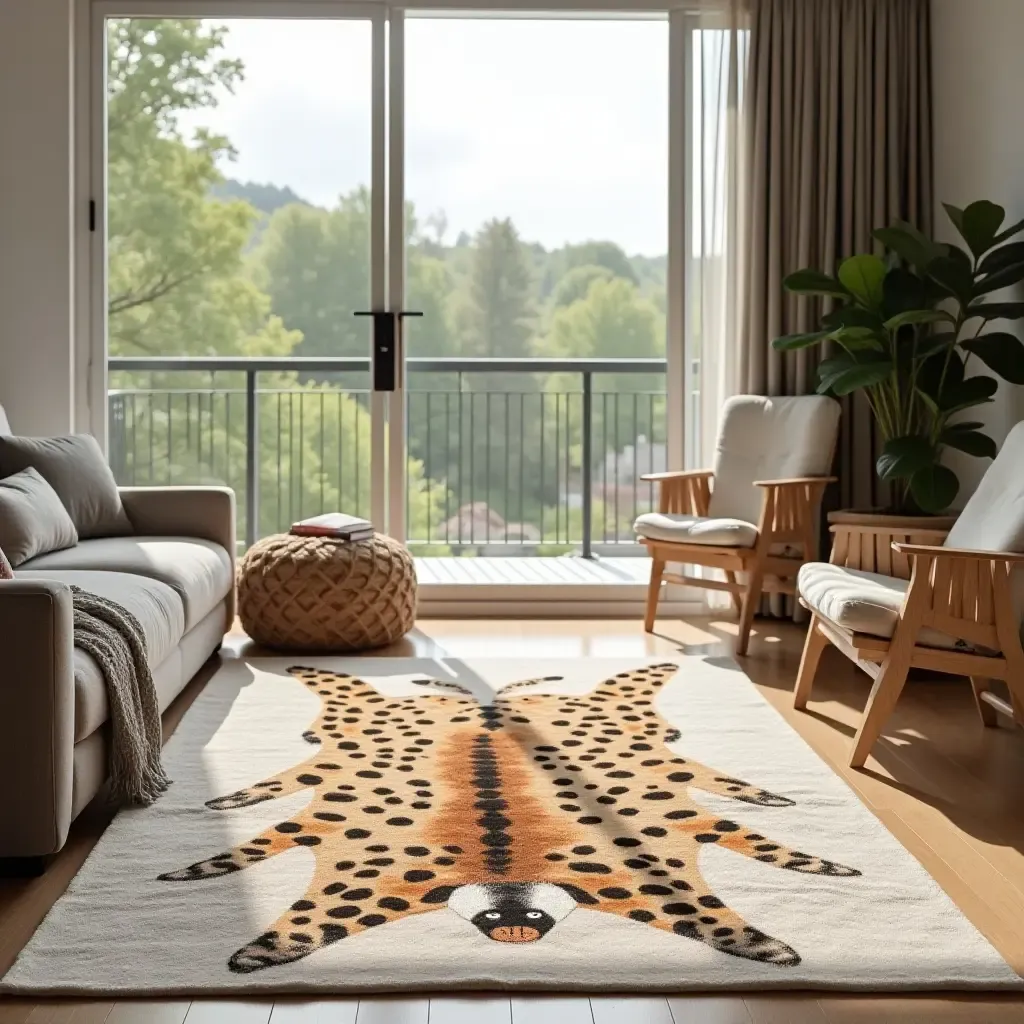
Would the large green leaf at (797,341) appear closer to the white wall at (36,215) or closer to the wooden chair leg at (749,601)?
the wooden chair leg at (749,601)

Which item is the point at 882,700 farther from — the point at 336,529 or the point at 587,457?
the point at 587,457

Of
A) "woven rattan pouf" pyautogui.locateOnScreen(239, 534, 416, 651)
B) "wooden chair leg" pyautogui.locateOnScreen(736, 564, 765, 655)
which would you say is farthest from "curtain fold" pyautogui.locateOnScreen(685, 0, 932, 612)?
"woven rattan pouf" pyautogui.locateOnScreen(239, 534, 416, 651)

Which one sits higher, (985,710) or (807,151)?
(807,151)

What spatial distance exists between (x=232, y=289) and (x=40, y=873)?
3.55 metres

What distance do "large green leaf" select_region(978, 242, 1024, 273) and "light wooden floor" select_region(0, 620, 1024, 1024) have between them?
4.53 feet

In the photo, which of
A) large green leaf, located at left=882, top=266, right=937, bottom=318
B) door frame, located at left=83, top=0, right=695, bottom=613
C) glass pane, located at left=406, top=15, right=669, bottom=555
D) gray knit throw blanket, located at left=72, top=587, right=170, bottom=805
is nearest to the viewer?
gray knit throw blanket, located at left=72, top=587, right=170, bottom=805

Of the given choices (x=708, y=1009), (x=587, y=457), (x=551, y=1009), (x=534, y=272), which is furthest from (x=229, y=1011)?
(x=587, y=457)

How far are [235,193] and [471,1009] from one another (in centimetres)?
434

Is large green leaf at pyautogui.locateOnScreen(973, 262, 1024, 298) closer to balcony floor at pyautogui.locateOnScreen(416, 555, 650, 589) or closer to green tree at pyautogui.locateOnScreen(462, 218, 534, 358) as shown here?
balcony floor at pyautogui.locateOnScreen(416, 555, 650, 589)

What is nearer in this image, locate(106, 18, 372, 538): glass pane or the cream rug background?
the cream rug background

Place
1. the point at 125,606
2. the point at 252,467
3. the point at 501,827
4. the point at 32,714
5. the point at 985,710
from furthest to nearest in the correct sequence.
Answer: the point at 252,467, the point at 985,710, the point at 125,606, the point at 501,827, the point at 32,714

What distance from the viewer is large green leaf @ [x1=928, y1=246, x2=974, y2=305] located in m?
4.22

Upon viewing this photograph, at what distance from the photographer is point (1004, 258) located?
4.18 meters

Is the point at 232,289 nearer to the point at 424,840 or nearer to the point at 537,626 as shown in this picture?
the point at 537,626
